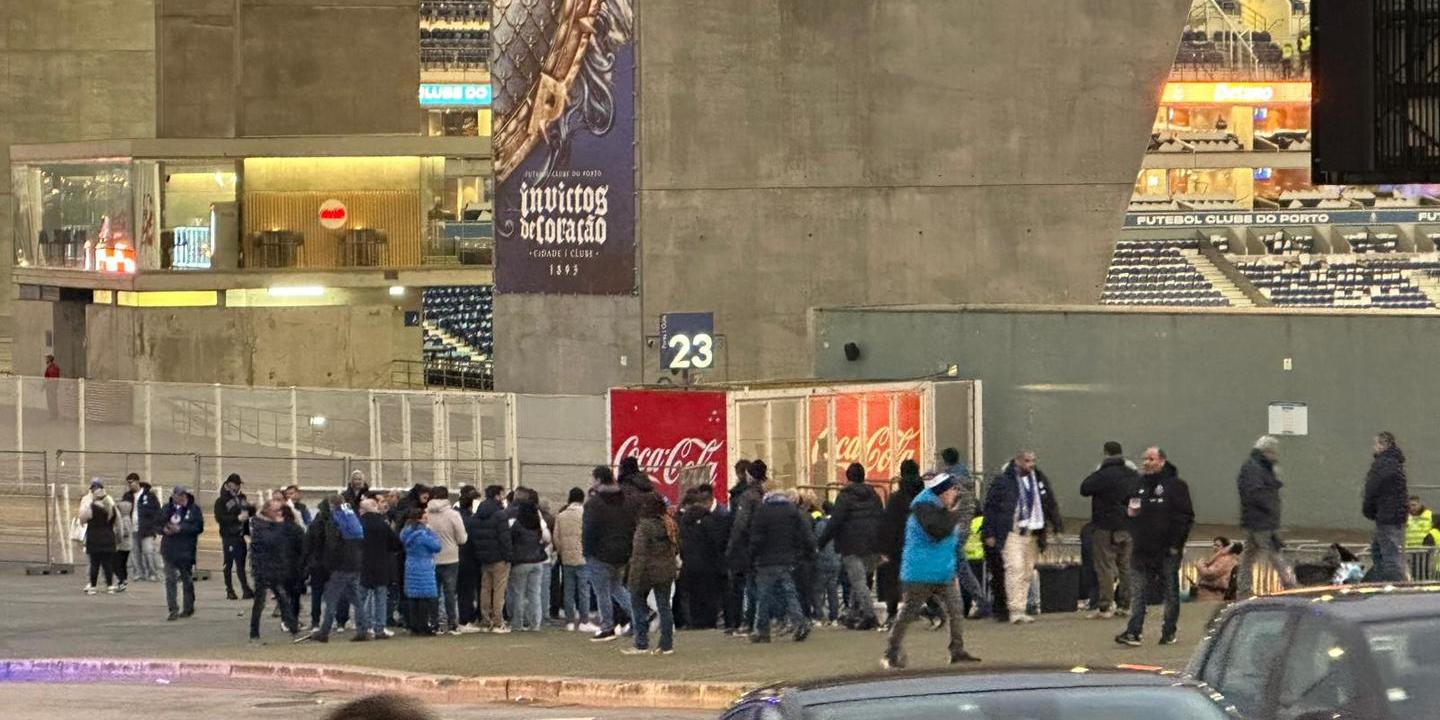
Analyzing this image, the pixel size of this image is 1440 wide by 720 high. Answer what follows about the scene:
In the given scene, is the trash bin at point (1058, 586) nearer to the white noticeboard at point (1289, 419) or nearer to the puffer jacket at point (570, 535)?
the puffer jacket at point (570, 535)

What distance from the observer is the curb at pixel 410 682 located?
1902cm

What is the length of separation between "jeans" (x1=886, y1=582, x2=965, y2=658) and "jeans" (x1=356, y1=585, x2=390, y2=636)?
672 centimetres

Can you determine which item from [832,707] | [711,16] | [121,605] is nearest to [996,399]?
[711,16]

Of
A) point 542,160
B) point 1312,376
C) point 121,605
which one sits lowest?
point 121,605

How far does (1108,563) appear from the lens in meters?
22.2

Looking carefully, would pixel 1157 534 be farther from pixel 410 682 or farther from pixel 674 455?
pixel 674 455

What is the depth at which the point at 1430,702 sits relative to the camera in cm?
963

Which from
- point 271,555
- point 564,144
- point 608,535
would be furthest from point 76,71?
point 608,535

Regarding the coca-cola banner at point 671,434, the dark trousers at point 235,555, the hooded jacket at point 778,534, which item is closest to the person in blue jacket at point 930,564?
the hooded jacket at point 778,534

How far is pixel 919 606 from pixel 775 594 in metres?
2.75

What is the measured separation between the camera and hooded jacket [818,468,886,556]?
2198 cm

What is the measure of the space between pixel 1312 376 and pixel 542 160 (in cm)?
1337

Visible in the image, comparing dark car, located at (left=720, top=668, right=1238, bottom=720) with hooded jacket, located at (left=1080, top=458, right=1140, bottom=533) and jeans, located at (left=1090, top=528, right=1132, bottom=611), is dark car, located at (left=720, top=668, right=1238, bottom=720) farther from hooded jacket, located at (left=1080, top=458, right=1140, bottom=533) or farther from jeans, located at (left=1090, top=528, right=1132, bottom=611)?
jeans, located at (left=1090, top=528, right=1132, bottom=611)

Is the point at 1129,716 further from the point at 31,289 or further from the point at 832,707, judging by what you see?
the point at 31,289
